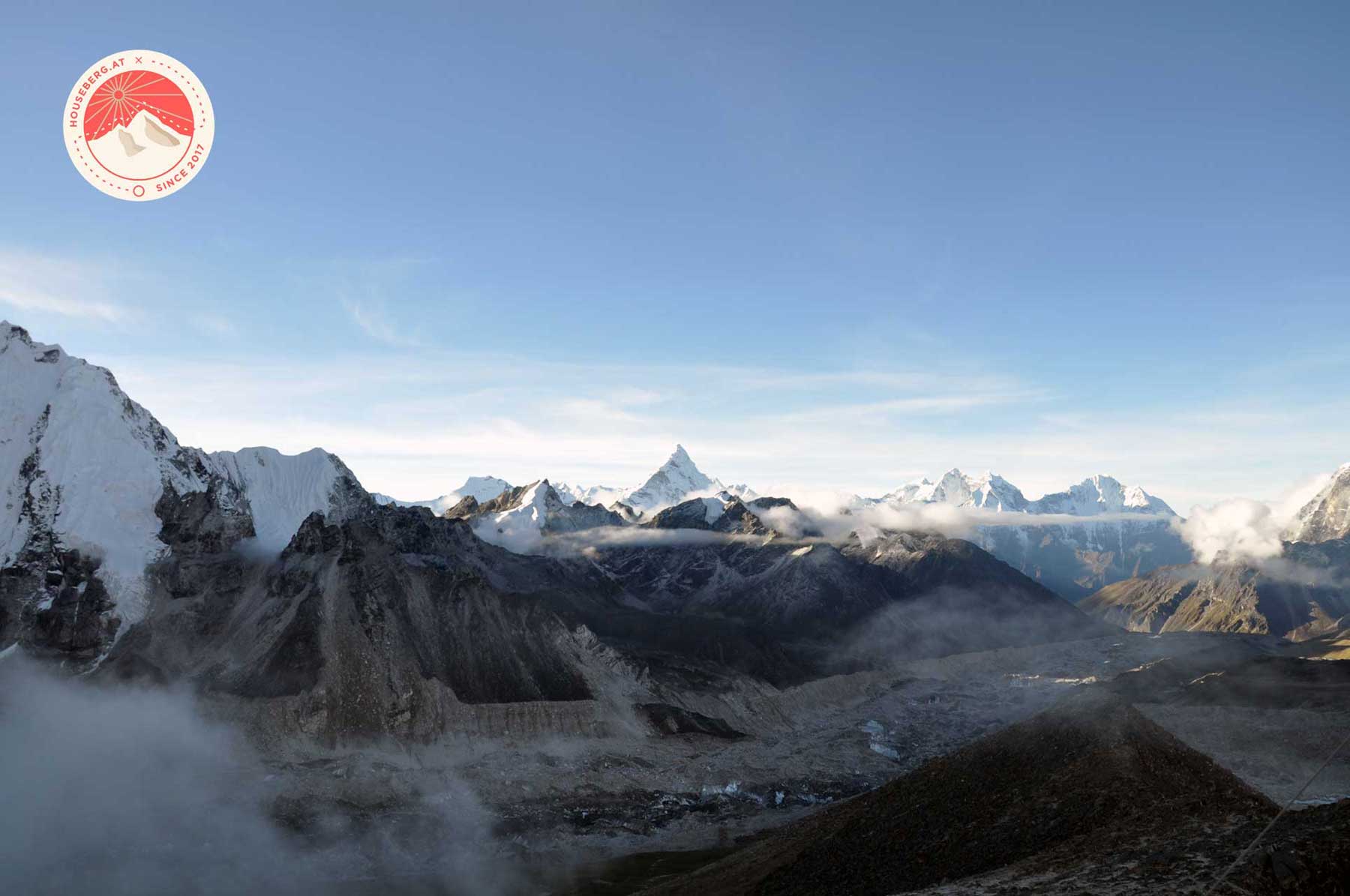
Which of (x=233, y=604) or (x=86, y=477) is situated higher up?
(x=86, y=477)

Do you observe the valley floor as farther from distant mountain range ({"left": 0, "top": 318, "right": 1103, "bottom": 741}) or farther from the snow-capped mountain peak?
the snow-capped mountain peak

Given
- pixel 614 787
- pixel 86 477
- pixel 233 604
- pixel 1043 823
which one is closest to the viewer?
pixel 1043 823

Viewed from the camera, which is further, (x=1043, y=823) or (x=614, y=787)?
(x=614, y=787)

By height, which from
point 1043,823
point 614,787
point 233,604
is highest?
point 233,604

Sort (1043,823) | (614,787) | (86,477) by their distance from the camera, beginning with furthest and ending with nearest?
(86,477), (614,787), (1043,823)

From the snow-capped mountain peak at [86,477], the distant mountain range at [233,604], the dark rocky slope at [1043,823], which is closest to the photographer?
the dark rocky slope at [1043,823]

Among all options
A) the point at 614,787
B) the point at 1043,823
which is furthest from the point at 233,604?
the point at 1043,823

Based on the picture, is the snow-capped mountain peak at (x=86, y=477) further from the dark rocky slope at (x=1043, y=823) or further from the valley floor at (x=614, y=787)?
the dark rocky slope at (x=1043, y=823)

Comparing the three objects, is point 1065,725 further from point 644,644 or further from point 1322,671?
point 644,644

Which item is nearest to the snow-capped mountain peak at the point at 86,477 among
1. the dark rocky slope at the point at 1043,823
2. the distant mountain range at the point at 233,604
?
the distant mountain range at the point at 233,604

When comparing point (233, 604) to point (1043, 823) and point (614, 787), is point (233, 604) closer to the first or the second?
point (614, 787)

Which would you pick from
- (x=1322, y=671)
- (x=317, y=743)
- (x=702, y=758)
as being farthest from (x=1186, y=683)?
(x=317, y=743)
